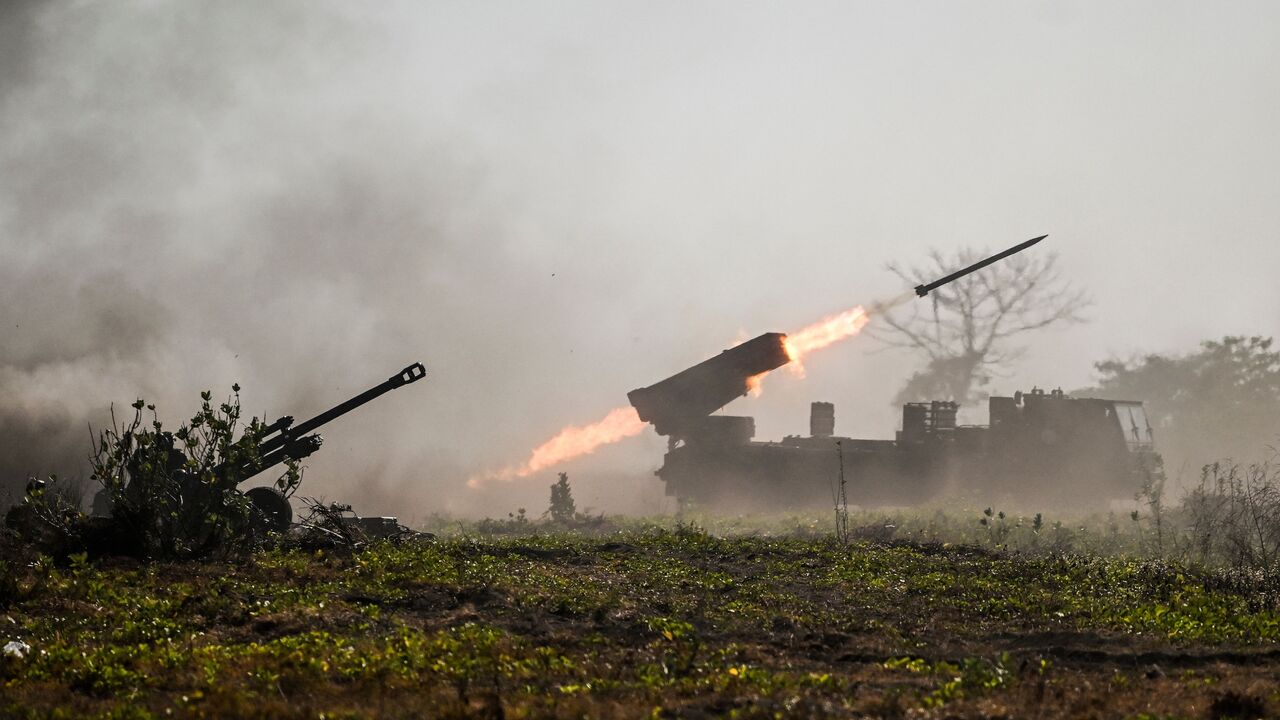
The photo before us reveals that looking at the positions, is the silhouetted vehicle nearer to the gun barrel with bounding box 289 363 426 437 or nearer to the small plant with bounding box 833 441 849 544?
the small plant with bounding box 833 441 849 544

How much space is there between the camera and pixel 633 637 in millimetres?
11844

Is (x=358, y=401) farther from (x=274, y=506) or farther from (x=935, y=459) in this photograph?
(x=935, y=459)

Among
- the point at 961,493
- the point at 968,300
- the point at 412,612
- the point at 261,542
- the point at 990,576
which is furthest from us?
the point at 968,300

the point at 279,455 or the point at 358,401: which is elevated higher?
the point at 358,401

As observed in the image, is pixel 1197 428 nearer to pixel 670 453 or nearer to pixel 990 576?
pixel 670 453

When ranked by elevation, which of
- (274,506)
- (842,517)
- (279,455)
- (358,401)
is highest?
Result: (358,401)

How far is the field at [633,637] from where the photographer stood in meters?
9.09

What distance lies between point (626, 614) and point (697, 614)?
31.2 inches

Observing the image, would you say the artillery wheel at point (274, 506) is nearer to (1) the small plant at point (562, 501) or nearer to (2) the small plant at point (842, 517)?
(2) the small plant at point (842, 517)

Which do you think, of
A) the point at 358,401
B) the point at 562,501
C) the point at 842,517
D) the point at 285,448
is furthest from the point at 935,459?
the point at 285,448

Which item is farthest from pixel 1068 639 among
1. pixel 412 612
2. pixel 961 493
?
pixel 961 493

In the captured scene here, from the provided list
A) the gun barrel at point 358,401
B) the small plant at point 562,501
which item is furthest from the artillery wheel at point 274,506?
the small plant at point 562,501

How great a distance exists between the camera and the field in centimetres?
909

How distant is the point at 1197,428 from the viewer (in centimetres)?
6003
